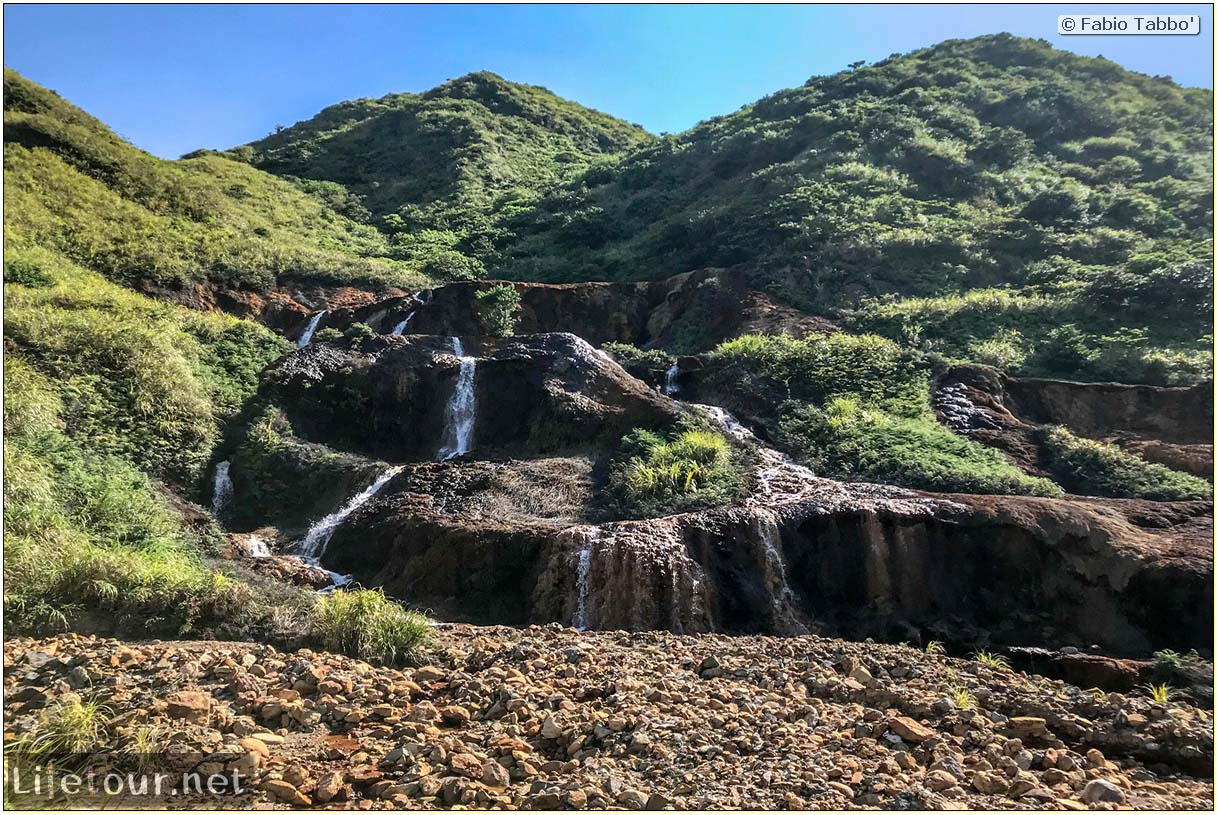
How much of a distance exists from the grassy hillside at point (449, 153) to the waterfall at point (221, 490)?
61.0ft

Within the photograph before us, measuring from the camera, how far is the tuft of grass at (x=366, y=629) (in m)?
7.85

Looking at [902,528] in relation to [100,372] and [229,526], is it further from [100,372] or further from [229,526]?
[100,372]

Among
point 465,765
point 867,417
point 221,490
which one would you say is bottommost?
point 465,765

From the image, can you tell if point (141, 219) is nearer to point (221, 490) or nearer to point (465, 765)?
point (221, 490)

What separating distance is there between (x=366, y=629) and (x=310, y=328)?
712 inches

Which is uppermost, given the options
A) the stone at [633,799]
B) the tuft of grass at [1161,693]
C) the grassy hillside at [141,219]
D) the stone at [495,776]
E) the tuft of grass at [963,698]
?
the grassy hillside at [141,219]

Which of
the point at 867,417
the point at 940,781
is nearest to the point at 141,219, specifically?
the point at 867,417

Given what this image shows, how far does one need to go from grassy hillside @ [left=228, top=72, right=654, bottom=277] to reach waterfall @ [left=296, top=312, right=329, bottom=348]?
9.20 m

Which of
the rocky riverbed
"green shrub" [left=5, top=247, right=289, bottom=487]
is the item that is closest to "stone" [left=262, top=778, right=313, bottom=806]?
the rocky riverbed

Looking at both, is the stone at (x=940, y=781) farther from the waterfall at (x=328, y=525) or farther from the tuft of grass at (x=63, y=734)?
the waterfall at (x=328, y=525)

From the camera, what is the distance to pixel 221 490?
15320 millimetres

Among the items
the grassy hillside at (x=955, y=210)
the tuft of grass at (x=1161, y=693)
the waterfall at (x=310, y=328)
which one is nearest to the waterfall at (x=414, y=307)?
the waterfall at (x=310, y=328)

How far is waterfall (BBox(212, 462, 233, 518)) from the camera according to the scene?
15.0m

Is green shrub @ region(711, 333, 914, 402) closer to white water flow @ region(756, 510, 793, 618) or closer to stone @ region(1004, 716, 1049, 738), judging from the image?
white water flow @ region(756, 510, 793, 618)
